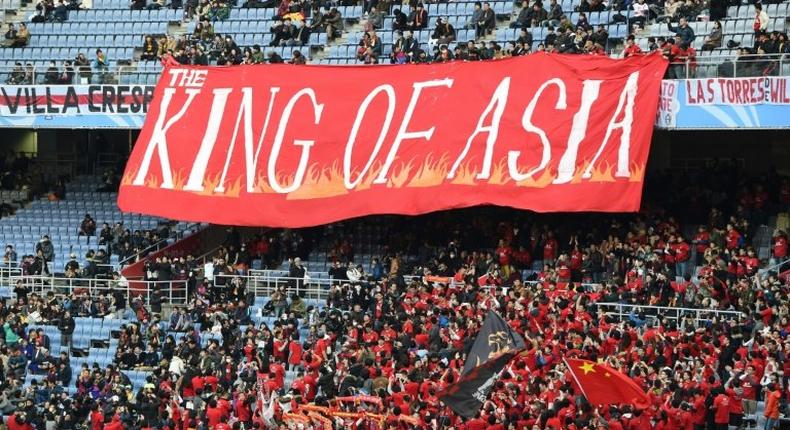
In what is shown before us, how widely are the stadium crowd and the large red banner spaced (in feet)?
3.64

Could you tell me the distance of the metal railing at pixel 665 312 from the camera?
27953 mm

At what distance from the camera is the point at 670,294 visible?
28984 mm

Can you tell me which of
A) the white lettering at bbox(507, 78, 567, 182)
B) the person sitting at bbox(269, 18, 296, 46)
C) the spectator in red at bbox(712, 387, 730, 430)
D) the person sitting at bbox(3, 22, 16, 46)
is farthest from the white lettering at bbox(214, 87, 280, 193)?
the spectator in red at bbox(712, 387, 730, 430)

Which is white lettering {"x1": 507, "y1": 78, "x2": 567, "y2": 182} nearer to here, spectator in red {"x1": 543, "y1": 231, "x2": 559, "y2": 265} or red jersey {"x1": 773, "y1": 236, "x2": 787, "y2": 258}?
spectator in red {"x1": 543, "y1": 231, "x2": 559, "y2": 265}

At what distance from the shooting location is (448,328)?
2862 cm

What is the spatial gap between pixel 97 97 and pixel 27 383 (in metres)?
6.50

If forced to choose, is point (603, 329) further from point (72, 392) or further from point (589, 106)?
point (72, 392)

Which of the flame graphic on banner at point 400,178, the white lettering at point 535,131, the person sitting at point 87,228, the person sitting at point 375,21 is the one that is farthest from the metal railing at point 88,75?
the white lettering at point 535,131

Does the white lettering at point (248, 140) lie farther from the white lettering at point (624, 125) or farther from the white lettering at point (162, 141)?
the white lettering at point (624, 125)

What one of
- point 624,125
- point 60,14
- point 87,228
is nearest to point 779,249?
point 624,125

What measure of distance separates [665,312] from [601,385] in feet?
14.8

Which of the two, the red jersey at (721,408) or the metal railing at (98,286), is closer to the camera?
the red jersey at (721,408)

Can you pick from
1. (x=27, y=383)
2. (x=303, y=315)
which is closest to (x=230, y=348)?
(x=303, y=315)

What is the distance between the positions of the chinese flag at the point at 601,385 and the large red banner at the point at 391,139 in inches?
226
